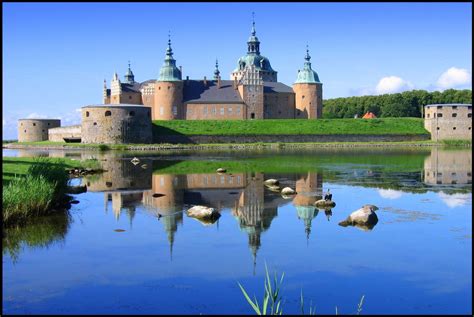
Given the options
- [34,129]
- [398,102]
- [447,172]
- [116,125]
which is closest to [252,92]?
[116,125]

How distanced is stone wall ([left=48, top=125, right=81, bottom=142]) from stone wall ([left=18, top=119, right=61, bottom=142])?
2.34m

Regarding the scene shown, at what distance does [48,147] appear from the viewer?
1982 inches

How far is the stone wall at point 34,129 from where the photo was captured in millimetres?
60969

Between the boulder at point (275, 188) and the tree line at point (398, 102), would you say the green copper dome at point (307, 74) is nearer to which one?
the tree line at point (398, 102)

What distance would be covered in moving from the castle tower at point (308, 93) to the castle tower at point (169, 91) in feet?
41.2

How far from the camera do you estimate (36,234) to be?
12.6 meters

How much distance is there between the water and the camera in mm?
8641

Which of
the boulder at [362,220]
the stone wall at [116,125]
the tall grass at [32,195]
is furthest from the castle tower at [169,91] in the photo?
the boulder at [362,220]

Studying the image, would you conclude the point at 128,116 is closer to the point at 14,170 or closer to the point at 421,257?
the point at 14,170

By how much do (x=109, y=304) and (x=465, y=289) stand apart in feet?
16.6

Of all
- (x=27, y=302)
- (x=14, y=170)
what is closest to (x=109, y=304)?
(x=27, y=302)

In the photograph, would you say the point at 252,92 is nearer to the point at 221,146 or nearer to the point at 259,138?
the point at 259,138

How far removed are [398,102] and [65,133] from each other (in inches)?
1617

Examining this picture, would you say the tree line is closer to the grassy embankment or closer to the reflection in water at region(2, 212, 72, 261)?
the grassy embankment
